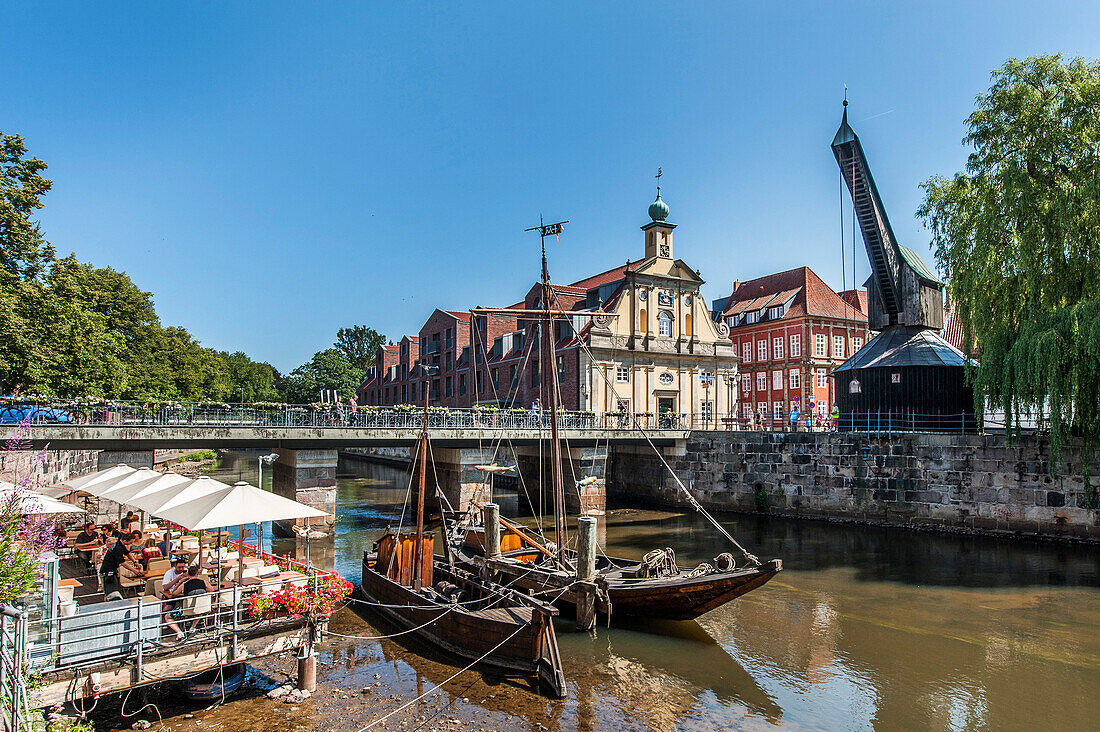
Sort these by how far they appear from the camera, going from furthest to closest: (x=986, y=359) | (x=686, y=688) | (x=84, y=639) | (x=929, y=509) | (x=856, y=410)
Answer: (x=856, y=410)
(x=929, y=509)
(x=986, y=359)
(x=686, y=688)
(x=84, y=639)

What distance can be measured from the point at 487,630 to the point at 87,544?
1017 centimetres

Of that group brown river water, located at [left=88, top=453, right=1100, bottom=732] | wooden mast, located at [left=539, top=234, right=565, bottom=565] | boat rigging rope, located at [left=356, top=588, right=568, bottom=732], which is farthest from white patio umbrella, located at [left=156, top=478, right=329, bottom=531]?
wooden mast, located at [left=539, top=234, right=565, bottom=565]

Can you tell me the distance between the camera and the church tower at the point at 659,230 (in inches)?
1716

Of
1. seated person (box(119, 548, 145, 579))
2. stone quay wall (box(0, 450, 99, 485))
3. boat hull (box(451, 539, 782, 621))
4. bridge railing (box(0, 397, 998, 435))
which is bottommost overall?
boat hull (box(451, 539, 782, 621))

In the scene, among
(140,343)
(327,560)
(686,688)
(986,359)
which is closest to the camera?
(686,688)

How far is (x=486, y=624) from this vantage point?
1246cm

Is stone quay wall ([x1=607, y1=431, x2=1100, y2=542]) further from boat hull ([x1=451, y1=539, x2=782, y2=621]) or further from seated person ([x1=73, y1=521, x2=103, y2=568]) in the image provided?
seated person ([x1=73, y1=521, x2=103, y2=568])

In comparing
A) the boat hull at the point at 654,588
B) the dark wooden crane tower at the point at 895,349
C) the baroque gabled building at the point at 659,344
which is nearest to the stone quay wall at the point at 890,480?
the dark wooden crane tower at the point at 895,349

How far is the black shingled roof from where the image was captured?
28.9 metres

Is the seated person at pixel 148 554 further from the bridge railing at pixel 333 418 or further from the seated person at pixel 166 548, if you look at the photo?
the bridge railing at pixel 333 418

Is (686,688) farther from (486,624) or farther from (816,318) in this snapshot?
(816,318)

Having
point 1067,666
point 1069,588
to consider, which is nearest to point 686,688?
point 1067,666

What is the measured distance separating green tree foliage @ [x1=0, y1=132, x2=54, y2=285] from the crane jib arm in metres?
34.0

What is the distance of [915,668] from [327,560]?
16.9 meters
